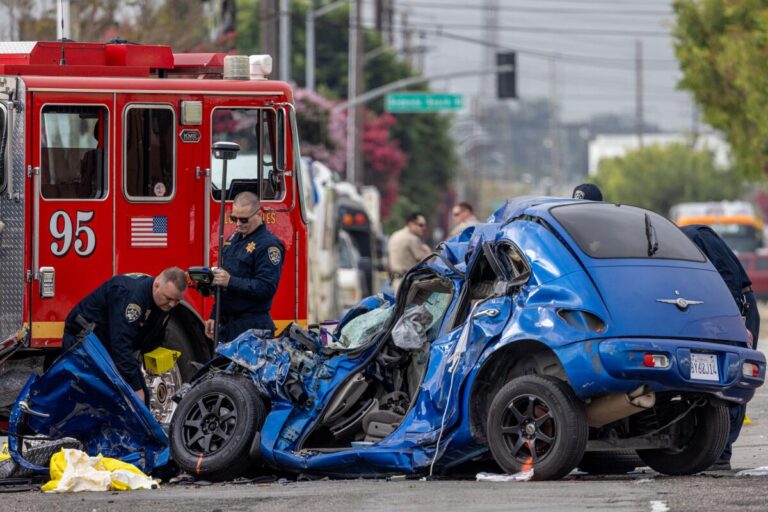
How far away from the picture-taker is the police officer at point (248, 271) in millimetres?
11812

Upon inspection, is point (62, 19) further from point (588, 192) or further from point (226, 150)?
point (588, 192)

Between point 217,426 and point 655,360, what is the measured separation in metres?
2.87

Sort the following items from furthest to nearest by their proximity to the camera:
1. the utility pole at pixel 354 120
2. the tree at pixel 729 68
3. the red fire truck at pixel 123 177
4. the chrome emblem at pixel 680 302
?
the utility pole at pixel 354 120
the tree at pixel 729 68
the red fire truck at pixel 123 177
the chrome emblem at pixel 680 302

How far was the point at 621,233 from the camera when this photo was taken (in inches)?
392

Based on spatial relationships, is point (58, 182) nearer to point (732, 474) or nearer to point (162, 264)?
point (162, 264)

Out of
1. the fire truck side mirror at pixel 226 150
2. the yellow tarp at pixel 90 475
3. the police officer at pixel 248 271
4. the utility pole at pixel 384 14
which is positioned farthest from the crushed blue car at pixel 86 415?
the utility pole at pixel 384 14

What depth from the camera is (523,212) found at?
1031 cm

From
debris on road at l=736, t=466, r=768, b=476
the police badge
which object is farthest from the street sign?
debris on road at l=736, t=466, r=768, b=476

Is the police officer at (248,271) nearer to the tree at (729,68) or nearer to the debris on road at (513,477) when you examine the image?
the debris on road at (513,477)

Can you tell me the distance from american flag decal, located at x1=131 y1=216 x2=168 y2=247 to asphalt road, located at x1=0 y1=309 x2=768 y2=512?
2.84 meters

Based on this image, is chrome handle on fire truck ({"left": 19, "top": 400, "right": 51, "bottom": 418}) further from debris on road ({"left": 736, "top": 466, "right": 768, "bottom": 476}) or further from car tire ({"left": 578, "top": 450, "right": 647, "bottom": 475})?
debris on road ({"left": 736, "top": 466, "right": 768, "bottom": 476})

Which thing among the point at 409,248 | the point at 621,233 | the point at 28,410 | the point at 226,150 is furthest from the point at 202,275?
the point at 409,248

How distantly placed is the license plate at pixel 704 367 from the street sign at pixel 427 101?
3262cm

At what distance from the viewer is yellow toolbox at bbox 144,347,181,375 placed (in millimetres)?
12016
